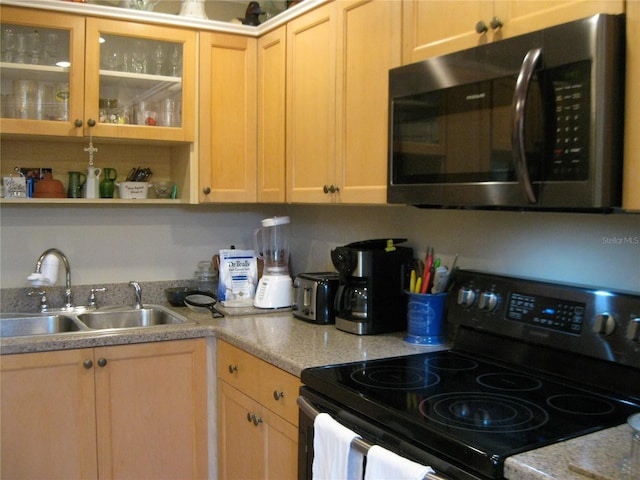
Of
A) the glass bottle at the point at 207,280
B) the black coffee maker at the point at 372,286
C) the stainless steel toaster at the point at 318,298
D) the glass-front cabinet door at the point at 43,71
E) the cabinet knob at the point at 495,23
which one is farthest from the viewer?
the glass bottle at the point at 207,280

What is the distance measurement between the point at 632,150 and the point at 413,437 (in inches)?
30.0

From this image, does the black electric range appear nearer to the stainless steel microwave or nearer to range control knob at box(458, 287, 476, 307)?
range control knob at box(458, 287, 476, 307)

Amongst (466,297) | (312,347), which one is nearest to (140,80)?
(312,347)

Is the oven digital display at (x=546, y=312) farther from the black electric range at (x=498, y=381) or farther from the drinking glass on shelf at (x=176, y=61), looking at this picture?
the drinking glass on shelf at (x=176, y=61)

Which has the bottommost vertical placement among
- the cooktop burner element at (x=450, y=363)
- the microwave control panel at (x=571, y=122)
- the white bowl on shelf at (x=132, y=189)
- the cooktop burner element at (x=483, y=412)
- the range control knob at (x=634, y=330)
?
the cooktop burner element at (x=483, y=412)

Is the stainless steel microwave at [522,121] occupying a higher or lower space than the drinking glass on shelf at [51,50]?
Result: lower

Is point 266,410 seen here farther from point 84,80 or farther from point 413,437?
point 84,80

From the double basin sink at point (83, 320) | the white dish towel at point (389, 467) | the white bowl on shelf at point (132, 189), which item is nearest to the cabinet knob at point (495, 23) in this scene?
the white dish towel at point (389, 467)

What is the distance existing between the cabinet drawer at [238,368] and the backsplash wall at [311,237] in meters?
0.75

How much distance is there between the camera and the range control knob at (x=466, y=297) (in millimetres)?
1939

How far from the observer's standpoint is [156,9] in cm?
305

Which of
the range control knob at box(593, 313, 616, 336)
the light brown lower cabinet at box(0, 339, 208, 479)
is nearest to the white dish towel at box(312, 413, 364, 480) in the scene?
the range control knob at box(593, 313, 616, 336)

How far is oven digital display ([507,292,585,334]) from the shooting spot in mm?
1641

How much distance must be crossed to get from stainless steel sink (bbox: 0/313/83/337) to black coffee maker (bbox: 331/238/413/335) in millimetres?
1168
